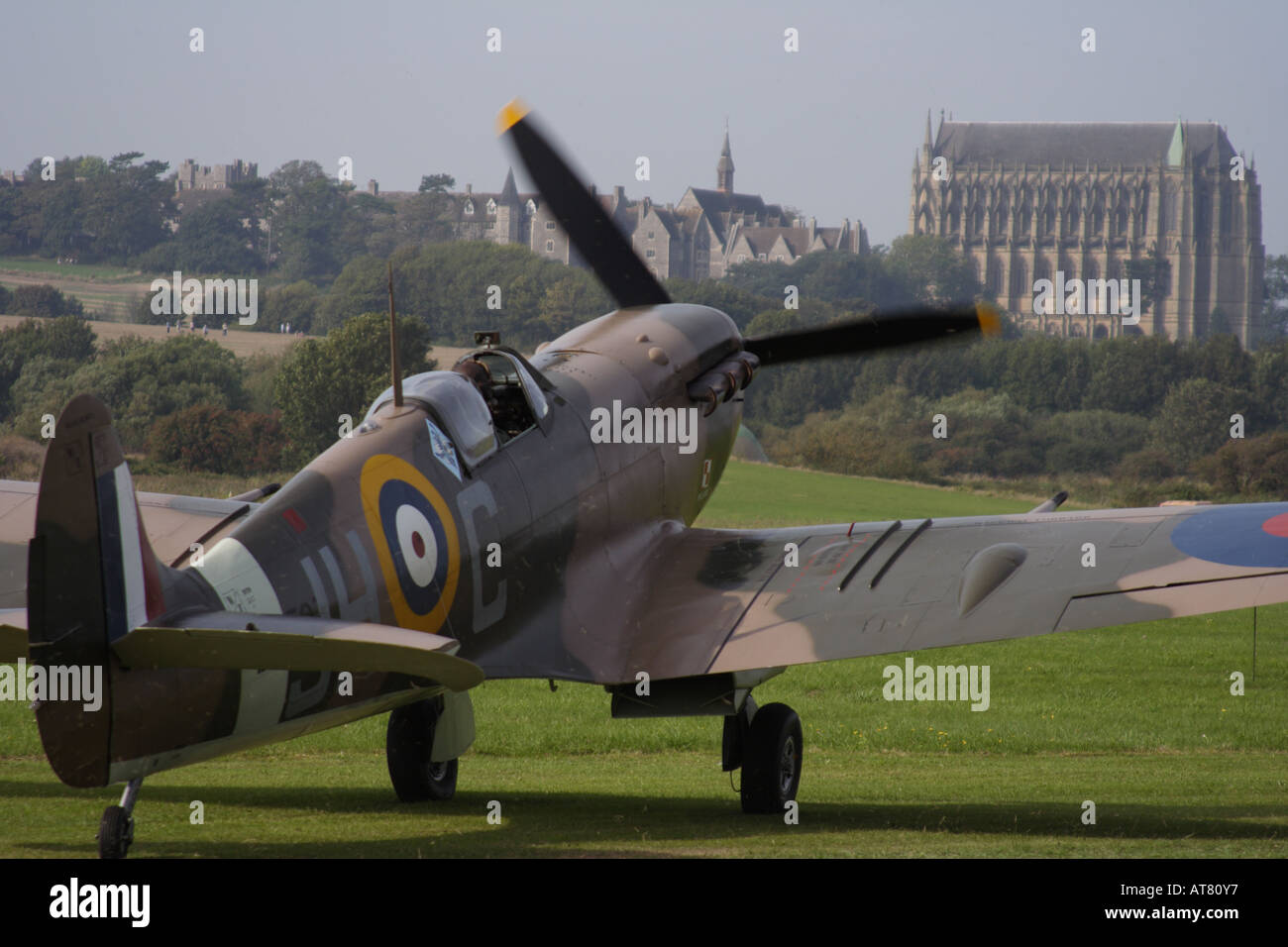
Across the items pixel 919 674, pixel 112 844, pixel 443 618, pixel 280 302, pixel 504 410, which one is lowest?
pixel 919 674

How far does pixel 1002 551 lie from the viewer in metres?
9.71

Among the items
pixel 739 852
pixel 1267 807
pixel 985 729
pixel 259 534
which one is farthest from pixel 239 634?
pixel 985 729

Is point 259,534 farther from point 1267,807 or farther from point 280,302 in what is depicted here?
point 280,302

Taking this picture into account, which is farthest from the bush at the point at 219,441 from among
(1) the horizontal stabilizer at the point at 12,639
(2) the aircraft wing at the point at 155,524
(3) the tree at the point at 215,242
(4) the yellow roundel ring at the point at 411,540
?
(3) the tree at the point at 215,242

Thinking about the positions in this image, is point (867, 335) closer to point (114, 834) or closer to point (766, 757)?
point (766, 757)

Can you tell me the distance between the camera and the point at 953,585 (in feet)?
31.6

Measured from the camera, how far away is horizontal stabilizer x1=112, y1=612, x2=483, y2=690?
633cm

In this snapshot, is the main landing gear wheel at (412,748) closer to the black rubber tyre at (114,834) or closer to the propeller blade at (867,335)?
the black rubber tyre at (114,834)

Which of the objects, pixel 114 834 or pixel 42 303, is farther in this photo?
pixel 42 303

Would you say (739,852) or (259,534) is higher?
(259,534)

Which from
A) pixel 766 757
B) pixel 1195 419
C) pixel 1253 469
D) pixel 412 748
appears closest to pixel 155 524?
pixel 412 748

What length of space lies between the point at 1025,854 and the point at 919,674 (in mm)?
17036

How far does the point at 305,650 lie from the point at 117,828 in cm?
148

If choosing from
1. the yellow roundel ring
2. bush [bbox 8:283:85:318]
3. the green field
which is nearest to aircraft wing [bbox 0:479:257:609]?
the green field
